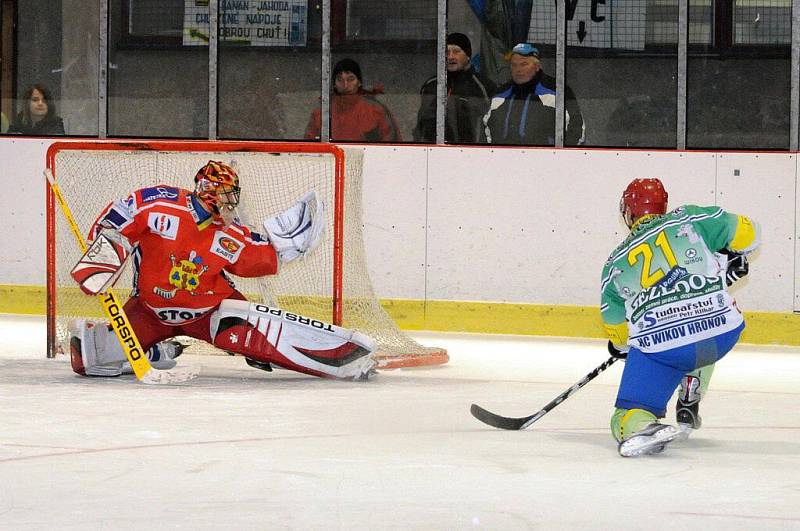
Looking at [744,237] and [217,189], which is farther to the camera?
[217,189]

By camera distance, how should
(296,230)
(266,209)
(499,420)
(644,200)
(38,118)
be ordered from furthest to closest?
(38,118), (266,209), (296,230), (499,420), (644,200)

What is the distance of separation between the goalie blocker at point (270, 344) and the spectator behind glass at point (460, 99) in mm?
2296

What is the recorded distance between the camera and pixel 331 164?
7.68 m

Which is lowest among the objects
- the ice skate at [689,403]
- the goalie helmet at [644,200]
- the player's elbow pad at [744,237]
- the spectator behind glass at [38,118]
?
the ice skate at [689,403]

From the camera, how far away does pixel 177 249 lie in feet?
19.6

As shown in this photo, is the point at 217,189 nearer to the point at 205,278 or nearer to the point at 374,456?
the point at 205,278

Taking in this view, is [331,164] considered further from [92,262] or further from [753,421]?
[753,421]

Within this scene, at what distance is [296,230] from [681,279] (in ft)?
6.80

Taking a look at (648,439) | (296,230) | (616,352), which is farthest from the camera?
(296,230)

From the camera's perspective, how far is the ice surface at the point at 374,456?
3521mm

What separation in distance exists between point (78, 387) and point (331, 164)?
2.30 m

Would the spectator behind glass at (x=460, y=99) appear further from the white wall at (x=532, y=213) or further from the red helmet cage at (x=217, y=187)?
the red helmet cage at (x=217, y=187)

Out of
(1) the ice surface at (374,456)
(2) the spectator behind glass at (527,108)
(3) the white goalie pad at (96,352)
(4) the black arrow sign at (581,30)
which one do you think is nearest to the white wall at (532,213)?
(2) the spectator behind glass at (527,108)

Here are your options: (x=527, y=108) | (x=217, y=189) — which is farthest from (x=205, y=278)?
(x=527, y=108)
